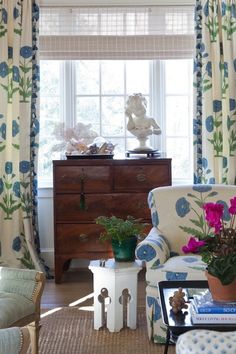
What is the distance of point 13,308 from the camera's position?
2.72 metres

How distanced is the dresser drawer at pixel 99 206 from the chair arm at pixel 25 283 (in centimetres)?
157

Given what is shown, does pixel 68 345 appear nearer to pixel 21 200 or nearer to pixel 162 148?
pixel 21 200

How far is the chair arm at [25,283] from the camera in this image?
2895 mm

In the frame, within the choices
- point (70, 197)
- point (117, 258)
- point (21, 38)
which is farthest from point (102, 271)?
point (21, 38)

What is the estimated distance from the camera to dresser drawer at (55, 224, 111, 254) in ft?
15.0

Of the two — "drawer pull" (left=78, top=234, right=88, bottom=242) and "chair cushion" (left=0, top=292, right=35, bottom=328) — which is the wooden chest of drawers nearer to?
"drawer pull" (left=78, top=234, right=88, bottom=242)

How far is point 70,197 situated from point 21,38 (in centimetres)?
138

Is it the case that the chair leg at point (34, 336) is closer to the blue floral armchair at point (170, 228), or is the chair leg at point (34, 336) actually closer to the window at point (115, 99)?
the blue floral armchair at point (170, 228)

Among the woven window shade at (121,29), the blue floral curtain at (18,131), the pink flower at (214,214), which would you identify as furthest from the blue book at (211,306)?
the woven window shade at (121,29)

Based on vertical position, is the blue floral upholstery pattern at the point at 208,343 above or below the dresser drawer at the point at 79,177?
below

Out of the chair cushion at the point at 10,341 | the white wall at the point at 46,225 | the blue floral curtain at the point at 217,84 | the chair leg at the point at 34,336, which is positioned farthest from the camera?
the white wall at the point at 46,225

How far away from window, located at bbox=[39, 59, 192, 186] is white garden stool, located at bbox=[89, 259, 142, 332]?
1734 millimetres

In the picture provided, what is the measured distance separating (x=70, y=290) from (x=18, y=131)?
1.37 meters

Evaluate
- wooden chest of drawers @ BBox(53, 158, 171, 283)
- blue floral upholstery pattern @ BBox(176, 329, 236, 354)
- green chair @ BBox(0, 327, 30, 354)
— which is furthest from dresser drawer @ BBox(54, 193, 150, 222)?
blue floral upholstery pattern @ BBox(176, 329, 236, 354)
